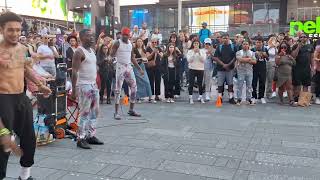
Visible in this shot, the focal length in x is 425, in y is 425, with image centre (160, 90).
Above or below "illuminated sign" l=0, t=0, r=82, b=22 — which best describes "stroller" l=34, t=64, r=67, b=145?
below

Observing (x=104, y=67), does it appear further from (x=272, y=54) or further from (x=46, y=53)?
(x=272, y=54)

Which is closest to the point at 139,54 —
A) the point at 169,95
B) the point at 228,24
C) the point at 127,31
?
the point at 169,95

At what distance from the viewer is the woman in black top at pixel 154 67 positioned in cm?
1188

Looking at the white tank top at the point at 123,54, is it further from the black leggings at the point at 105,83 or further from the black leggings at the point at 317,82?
the black leggings at the point at 317,82

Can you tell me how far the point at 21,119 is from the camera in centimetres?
446

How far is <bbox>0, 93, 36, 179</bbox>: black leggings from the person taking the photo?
4262mm

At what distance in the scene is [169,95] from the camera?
11812mm

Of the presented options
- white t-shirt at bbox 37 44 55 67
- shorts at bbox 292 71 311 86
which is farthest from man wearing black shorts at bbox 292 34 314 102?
white t-shirt at bbox 37 44 55 67

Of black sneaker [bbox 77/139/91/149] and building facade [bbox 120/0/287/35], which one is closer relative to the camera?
black sneaker [bbox 77/139/91/149]

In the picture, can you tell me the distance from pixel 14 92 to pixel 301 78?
8898mm

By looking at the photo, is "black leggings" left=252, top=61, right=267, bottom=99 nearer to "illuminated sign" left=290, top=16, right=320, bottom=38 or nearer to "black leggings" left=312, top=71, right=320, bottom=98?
"black leggings" left=312, top=71, right=320, bottom=98

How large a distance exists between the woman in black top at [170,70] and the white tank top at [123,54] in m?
3.29

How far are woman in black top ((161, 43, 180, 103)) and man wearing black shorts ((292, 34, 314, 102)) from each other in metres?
3.25

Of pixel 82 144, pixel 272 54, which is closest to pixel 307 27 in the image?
pixel 272 54
